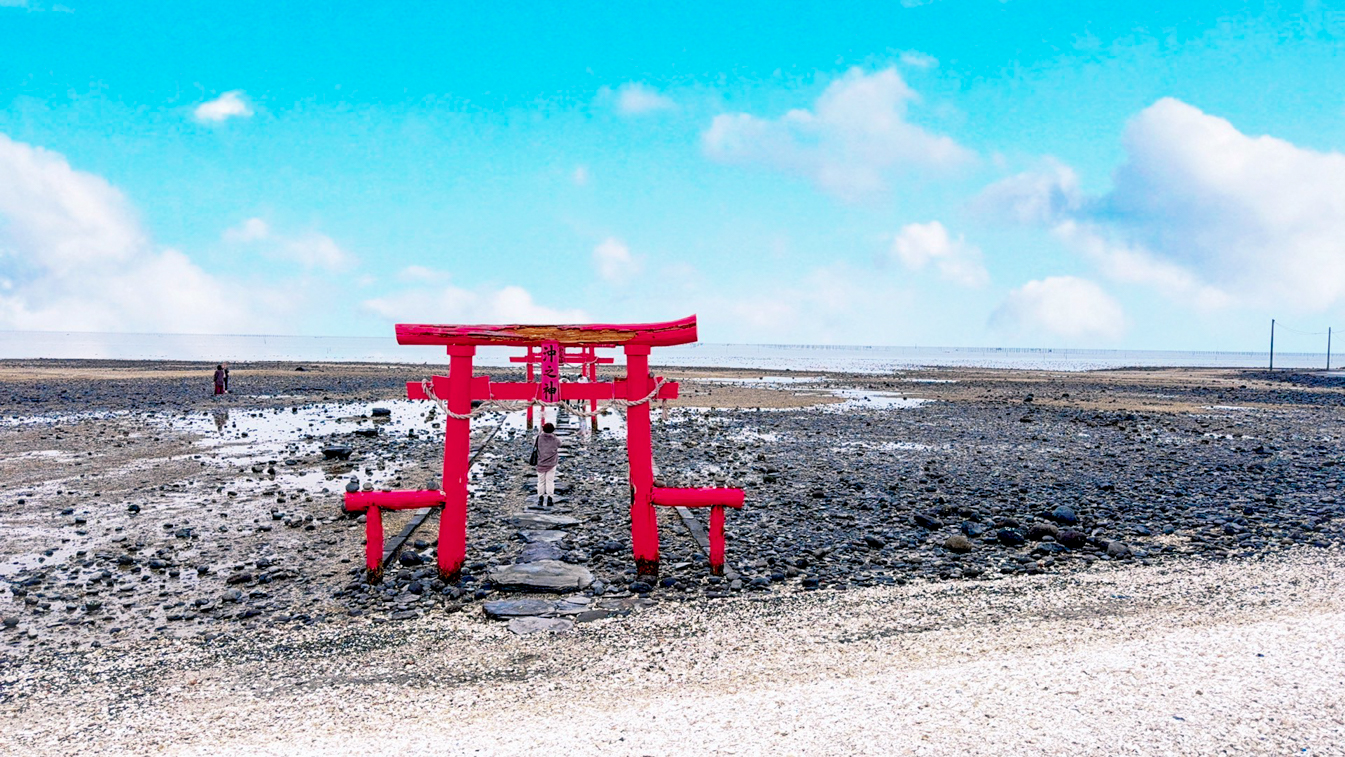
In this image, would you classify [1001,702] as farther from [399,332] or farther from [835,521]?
[399,332]

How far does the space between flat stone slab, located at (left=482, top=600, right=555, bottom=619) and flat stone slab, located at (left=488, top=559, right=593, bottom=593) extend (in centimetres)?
46

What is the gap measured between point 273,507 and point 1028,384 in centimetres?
5286

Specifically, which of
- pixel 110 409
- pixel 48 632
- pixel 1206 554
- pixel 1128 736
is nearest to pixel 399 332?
pixel 48 632

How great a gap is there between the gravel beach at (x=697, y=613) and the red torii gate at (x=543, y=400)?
54 cm

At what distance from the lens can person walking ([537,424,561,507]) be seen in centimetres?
1249

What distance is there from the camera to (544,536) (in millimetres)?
11477

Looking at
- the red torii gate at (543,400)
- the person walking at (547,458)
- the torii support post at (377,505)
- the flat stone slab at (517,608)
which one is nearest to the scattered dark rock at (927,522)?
the red torii gate at (543,400)

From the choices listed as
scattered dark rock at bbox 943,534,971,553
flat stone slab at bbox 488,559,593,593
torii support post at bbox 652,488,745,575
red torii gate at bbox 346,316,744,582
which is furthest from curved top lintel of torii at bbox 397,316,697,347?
scattered dark rock at bbox 943,534,971,553

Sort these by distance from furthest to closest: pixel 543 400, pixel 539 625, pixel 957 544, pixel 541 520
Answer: pixel 541 520 → pixel 957 544 → pixel 543 400 → pixel 539 625

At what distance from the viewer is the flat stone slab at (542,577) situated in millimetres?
8844

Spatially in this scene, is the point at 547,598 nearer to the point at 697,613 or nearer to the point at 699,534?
the point at 697,613

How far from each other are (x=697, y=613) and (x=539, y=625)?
65.7 inches

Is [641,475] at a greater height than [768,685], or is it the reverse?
[641,475]

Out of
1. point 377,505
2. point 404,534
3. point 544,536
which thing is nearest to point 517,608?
point 377,505
